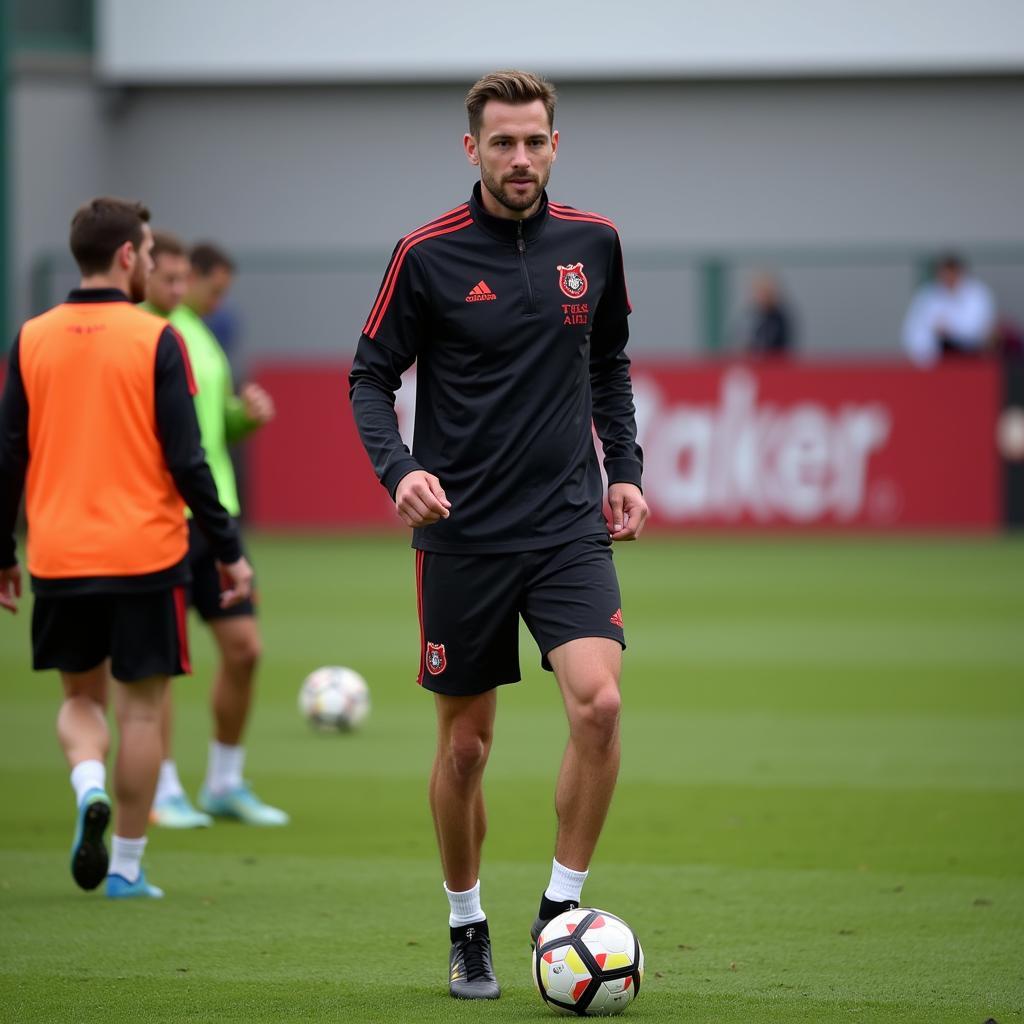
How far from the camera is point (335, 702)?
9758 millimetres

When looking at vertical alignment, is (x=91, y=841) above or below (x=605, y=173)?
below

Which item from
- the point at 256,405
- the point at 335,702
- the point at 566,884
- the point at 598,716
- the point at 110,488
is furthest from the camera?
the point at 335,702

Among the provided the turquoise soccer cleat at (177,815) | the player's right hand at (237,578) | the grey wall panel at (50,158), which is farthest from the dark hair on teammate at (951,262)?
the player's right hand at (237,578)

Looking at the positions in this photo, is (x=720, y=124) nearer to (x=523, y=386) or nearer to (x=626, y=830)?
(x=626, y=830)

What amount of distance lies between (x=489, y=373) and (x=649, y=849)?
2.52 meters

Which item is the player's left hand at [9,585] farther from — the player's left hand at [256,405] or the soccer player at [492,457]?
the soccer player at [492,457]

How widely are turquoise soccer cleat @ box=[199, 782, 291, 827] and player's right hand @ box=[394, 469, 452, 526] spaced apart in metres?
3.05

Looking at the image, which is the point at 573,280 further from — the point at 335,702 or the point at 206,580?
the point at 335,702

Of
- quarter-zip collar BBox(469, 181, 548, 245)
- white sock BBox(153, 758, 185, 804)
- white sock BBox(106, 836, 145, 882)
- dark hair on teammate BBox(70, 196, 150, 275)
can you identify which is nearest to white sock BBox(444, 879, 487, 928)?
white sock BBox(106, 836, 145, 882)

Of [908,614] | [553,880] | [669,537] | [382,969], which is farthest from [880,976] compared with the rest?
[669,537]

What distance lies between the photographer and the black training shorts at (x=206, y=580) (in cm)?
773

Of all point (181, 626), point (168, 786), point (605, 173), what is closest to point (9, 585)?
point (181, 626)

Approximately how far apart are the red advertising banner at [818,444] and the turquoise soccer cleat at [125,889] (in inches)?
559

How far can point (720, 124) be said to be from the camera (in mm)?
26672
